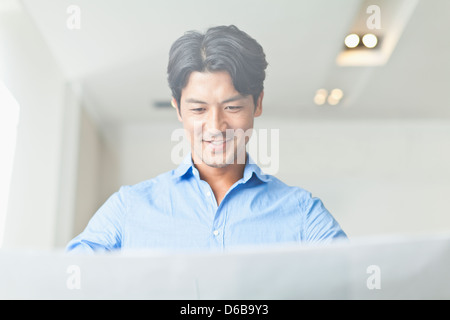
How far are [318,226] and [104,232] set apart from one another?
38cm

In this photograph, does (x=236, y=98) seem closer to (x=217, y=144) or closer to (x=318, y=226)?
(x=217, y=144)

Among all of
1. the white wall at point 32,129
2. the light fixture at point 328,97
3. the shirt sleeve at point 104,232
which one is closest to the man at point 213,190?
the shirt sleeve at point 104,232

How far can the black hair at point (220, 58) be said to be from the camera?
3.18 feet

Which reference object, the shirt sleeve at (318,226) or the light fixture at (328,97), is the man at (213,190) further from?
the light fixture at (328,97)

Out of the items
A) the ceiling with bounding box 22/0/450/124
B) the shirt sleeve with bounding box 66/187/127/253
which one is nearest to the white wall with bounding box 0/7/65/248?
the ceiling with bounding box 22/0/450/124

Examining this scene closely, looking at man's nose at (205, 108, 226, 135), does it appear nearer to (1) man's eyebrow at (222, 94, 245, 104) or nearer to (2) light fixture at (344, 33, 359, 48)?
(1) man's eyebrow at (222, 94, 245, 104)

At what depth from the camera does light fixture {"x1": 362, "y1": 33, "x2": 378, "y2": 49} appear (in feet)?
4.45

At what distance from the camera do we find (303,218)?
3.02ft

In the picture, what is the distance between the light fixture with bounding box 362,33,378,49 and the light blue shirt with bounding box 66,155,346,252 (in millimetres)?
559

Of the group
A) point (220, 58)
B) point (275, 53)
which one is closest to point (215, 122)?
point (220, 58)

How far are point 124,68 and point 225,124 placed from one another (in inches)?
20.6

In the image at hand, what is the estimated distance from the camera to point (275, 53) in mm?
1278
